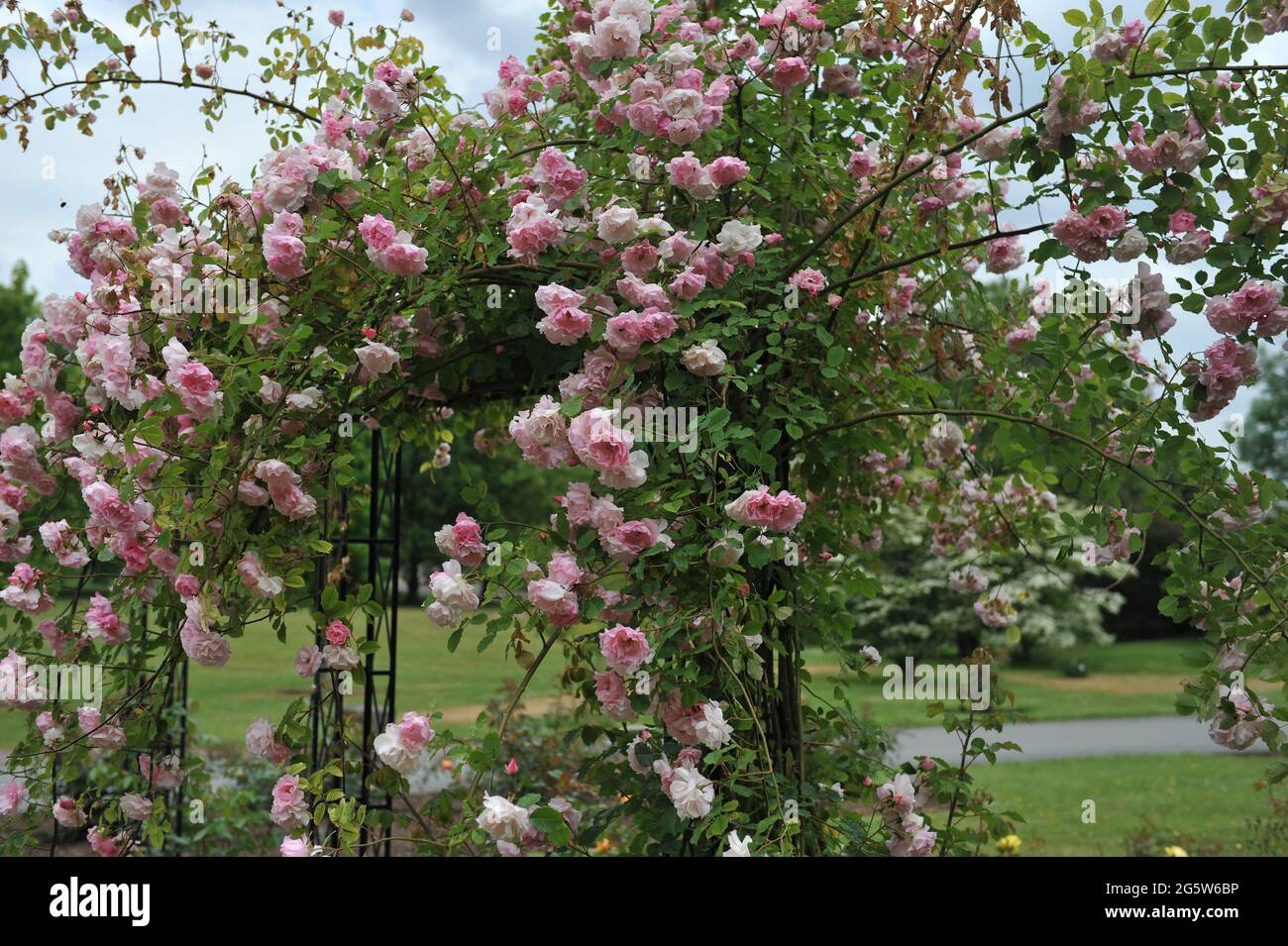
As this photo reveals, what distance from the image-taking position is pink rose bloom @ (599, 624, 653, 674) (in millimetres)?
2084

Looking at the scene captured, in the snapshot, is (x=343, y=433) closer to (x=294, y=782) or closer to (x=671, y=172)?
(x=294, y=782)

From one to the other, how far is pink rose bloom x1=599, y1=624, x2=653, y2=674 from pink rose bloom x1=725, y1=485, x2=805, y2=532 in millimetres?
297

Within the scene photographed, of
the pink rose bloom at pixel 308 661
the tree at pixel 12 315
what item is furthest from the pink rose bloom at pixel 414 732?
the tree at pixel 12 315

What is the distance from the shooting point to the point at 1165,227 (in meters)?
2.36

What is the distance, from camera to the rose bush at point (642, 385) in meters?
2.18

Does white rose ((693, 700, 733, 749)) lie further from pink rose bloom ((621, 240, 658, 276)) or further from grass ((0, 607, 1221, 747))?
grass ((0, 607, 1221, 747))

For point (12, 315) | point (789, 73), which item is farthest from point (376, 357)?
point (12, 315)

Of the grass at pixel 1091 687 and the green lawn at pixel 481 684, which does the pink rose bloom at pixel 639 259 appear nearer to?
the green lawn at pixel 481 684

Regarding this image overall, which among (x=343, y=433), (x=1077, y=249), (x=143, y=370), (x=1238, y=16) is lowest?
(x=343, y=433)

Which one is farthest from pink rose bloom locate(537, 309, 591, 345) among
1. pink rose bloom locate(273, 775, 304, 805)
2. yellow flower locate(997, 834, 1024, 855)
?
yellow flower locate(997, 834, 1024, 855)

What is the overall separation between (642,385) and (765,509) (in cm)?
54
